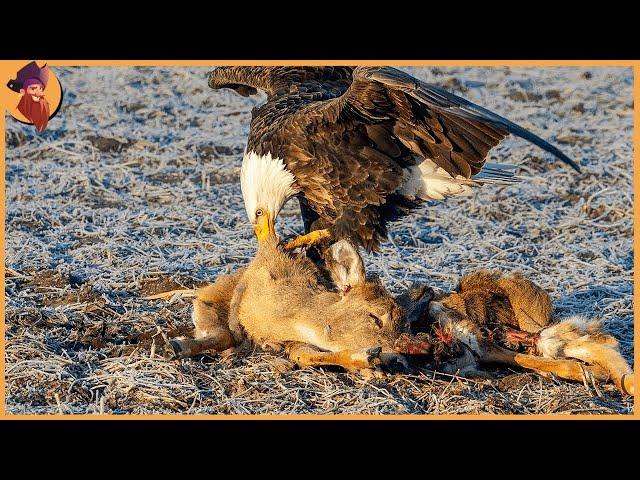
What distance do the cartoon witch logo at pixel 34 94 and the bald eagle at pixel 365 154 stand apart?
130 centimetres

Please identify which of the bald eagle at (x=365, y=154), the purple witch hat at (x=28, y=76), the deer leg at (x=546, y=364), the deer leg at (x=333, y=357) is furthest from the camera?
the purple witch hat at (x=28, y=76)

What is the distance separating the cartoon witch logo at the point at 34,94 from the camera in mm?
5363

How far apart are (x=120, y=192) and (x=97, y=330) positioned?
7.14 ft

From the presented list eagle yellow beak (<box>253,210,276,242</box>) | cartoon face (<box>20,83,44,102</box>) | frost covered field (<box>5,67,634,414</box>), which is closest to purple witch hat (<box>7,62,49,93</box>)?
cartoon face (<box>20,83,44,102</box>)

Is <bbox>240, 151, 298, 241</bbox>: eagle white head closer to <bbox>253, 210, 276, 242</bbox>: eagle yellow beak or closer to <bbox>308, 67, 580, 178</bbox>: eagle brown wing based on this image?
<bbox>253, 210, 276, 242</bbox>: eagle yellow beak

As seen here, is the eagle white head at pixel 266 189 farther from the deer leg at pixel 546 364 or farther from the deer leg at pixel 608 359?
the deer leg at pixel 608 359

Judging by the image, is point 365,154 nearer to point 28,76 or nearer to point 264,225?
point 264,225

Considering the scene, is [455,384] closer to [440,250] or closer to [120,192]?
[440,250]

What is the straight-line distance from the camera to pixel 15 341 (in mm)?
4430

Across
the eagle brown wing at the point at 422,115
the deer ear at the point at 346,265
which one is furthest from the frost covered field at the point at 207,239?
the eagle brown wing at the point at 422,115

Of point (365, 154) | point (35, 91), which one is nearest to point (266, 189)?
point (365, 154)

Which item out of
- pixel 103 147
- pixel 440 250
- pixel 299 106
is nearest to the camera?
pixel 299 106

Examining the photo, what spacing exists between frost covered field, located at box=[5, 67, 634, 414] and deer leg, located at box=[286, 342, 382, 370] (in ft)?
0.20

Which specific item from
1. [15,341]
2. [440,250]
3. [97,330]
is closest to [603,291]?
[440,250]
